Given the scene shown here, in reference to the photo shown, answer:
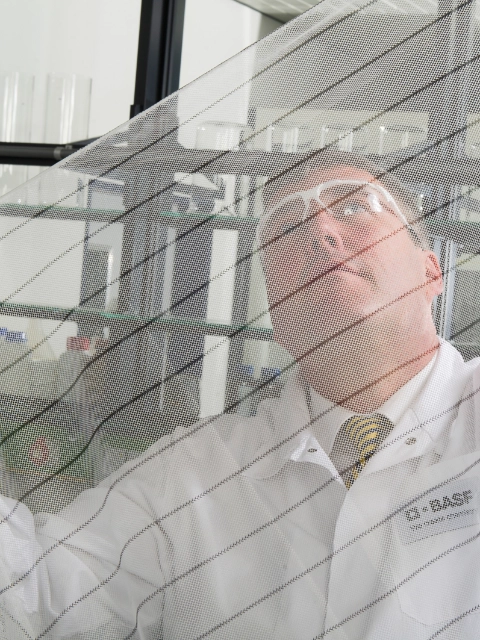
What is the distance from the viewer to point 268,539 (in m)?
0.52

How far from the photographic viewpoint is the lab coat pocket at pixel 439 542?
1.57 ft

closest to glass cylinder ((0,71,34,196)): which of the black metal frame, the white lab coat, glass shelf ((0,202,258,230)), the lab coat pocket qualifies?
the black metal frame

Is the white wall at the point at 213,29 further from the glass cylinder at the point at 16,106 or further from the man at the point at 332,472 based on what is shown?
the man at the point at 332,472

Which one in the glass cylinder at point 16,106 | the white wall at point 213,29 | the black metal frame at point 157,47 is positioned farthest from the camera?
the white wall at point 213,29

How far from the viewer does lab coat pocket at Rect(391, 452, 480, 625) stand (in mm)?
479

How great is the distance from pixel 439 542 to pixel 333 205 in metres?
0.21

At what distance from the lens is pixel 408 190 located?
51 centimetres

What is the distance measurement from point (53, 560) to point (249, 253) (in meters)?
0.25

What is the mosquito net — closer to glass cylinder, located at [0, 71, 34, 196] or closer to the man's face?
the man's face

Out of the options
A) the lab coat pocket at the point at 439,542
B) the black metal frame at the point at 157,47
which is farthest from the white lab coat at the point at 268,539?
the black metal frame at the point at 157,47

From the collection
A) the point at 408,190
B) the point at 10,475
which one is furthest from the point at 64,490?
the point at 408,190

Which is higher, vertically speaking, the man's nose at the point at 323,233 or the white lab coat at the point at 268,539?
the man's nose at the point at 323,233

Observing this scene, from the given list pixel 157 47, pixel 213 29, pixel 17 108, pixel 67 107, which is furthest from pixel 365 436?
pixel 213 29

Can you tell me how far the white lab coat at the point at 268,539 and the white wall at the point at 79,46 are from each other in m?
1.76
